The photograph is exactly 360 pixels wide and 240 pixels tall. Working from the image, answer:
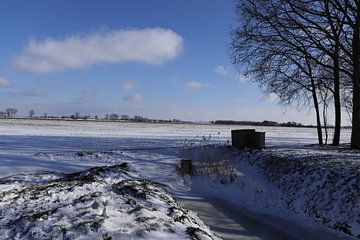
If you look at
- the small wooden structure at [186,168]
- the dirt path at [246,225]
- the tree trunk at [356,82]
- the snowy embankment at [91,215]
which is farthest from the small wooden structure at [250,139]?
the snowy embankment at [91,215]

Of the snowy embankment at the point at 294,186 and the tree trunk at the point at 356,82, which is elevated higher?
the tree trunk at the point at 356,82

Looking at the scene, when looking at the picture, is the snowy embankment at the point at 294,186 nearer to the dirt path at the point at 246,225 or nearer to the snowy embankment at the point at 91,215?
the dirt path at the point at 246,225

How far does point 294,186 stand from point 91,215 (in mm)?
6447

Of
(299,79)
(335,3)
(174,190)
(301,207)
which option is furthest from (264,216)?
(299,79)

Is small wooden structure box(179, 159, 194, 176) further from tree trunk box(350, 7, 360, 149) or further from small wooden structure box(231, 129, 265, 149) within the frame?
tree trunk box(350, 7, 360, 149)

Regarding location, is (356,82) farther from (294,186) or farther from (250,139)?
(294,186)

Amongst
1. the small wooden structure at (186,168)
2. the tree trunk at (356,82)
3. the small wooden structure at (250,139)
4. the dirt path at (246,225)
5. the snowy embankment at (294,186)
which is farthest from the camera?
the small wooden structure at (250,139)

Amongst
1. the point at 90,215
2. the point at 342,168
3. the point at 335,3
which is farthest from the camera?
the point at 335,3

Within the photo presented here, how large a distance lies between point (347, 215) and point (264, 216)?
6.50ft

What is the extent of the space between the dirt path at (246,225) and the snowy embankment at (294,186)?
1.38 feet

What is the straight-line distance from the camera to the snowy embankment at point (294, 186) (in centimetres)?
873

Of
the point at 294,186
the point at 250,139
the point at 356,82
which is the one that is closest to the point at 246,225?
the point at 294,186

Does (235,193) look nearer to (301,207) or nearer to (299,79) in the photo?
(301,207)

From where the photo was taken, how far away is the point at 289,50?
19891mm
